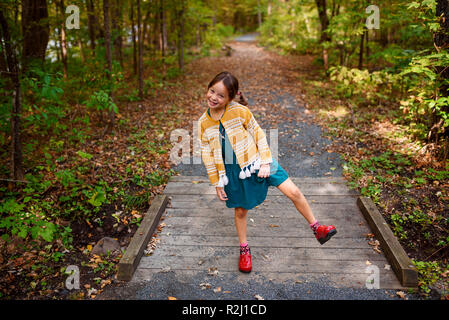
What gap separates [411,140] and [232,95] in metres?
4.75

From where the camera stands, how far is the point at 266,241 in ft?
12.4

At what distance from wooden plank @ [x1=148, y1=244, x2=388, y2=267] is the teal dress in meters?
0.85

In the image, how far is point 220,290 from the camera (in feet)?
10.1

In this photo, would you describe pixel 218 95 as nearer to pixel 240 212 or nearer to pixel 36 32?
pixel 240 212

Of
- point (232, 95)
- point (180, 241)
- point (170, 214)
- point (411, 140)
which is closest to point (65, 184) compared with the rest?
point (170, 214)

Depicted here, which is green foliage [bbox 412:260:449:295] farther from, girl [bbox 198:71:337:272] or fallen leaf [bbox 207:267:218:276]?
fallen leaf [bbox 207:267:218:276]

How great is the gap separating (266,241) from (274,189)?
1304 mm

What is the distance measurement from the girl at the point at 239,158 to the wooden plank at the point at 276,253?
1.81 ft

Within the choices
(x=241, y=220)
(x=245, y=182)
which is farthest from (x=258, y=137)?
(x=241, y=220)

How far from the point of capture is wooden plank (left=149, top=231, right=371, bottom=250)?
12.0ft

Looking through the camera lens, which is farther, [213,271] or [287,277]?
[213,271]

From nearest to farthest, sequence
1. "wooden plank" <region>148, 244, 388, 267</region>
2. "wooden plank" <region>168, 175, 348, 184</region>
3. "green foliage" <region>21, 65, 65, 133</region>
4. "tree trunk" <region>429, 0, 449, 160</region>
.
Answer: "wooden plank" <region>148, 244, 388, 267</region> → "green foliage" <region>21, 65, 65, 133</region> → "tree trunk" <region>429, 0, 449, 160</region> → "wooden plank" <region>168, 175, 348, 184</region>

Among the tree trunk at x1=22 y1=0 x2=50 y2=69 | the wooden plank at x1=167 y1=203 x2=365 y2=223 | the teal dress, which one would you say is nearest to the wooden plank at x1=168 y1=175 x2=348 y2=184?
the wooden plank at x1=167 y1=203 x2=365 y2=223
